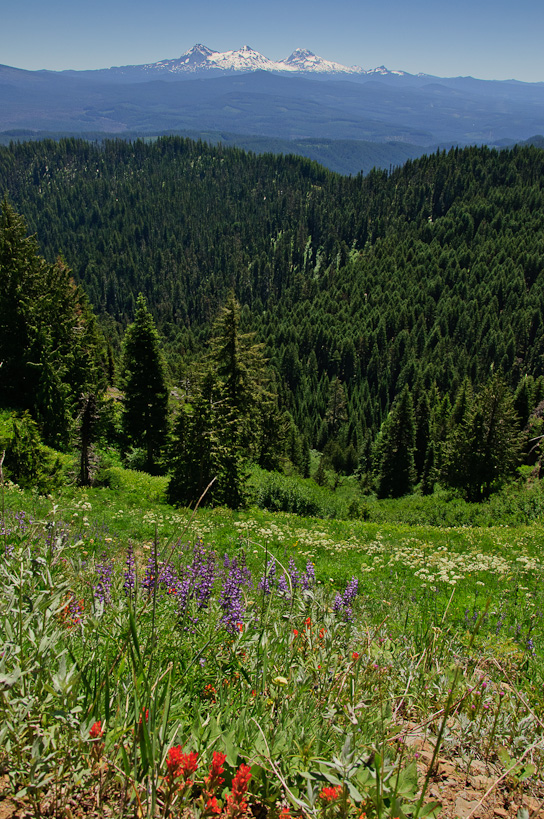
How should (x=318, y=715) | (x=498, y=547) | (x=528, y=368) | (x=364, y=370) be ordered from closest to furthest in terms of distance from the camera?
(x=318, y=715) → (x=498, y=547) → (x=528, y=368) → (x=364, y=370)

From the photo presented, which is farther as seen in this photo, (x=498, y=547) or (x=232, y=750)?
(x=498, y=547)

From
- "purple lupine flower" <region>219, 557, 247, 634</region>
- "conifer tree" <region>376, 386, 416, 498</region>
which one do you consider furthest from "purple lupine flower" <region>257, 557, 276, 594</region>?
"conifer tree" <region>376, 386, 416, 498</region>

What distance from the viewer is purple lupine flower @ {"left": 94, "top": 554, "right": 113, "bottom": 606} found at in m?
2.89

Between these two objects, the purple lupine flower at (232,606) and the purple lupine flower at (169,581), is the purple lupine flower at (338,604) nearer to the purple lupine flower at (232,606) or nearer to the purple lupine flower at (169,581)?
the purple lupine flower at (232,606)

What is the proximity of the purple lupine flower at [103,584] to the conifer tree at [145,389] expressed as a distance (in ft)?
66.7

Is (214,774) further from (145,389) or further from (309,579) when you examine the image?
(145,389)

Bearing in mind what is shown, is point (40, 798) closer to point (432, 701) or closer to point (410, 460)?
point (432, 701)

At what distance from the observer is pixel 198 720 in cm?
172

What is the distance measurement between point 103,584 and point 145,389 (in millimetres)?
22262

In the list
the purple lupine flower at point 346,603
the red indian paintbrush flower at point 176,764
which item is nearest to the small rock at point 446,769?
the purple lupine flower at point 346,603

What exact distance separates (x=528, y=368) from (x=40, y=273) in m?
130

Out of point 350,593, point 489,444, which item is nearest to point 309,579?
point 350,593

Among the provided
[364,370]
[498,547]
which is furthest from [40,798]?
[364,370]

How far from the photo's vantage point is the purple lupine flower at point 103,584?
2.89m
